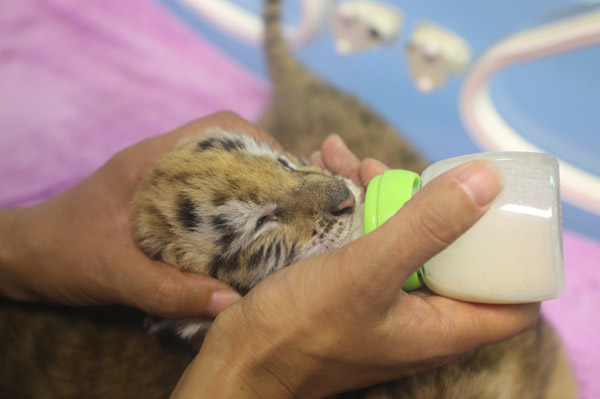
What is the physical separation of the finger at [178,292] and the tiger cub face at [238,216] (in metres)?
0.03

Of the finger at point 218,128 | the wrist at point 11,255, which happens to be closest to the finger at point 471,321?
the finger at point 218,128

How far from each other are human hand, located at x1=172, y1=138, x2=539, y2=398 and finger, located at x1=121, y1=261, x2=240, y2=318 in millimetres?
120

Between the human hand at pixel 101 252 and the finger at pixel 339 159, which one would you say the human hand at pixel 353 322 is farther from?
the finger at pixel 339 159

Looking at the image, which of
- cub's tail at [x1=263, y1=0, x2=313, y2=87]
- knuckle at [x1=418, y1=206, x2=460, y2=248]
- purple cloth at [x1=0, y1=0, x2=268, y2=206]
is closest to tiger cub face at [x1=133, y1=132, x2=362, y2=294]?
knuckle at [x1=418, y1=206, x2=460, y2=248]

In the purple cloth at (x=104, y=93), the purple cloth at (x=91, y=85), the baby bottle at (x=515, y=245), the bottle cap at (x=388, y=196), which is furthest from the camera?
the purple cloth at (x=91, y=85)

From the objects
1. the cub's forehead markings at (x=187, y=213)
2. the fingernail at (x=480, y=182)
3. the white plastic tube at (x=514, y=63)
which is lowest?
the cub's forehead markings at (x=187, y=213)

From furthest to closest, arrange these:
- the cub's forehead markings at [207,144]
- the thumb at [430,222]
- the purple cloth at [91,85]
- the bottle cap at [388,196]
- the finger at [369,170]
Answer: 1. the purple cloth at [91,85]
2. the finger at [369,170]
3. the cub's forehead markings at [207,144]
4. the bottle cap at [388,196]
5. the thumb at [430,222]

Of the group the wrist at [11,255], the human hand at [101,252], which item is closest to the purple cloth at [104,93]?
the wrist at [11,255]

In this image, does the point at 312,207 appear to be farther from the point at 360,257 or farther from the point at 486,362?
the point at 486,362

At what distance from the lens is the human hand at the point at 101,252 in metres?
1.12

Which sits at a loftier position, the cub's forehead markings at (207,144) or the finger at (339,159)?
the finger at (339,159)

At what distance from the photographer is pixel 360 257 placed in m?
0.81

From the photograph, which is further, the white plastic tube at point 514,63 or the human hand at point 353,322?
the white plastic tube at point 514,63

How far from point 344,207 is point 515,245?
0.38m
